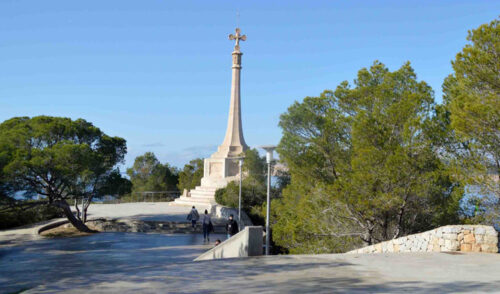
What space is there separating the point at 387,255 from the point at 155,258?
23.2ft

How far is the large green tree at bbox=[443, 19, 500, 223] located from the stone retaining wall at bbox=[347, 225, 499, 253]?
183cm

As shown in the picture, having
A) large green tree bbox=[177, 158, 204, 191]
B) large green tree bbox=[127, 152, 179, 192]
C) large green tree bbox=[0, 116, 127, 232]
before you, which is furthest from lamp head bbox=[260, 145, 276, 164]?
large green tree bbox=[127, 152, 179, 192]

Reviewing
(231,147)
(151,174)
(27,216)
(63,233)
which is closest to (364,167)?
(63,233)

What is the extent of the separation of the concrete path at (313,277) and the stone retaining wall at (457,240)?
0.55m

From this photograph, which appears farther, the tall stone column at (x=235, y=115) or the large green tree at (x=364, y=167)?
the tall stone column at (x=235, y=115)

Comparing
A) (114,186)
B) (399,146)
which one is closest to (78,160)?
(114,186)

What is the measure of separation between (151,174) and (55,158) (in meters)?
31.3

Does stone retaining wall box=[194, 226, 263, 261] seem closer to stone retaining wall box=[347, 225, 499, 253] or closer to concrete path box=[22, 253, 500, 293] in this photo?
concrete path box=[22, 253, 500, 293]

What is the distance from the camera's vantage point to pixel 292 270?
23.2ft

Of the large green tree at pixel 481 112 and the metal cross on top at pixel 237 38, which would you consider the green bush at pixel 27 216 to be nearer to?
the metal cross on top at pixel 237 38

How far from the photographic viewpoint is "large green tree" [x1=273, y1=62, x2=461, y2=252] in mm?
11570

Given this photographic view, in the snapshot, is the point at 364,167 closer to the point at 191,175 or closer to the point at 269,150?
the point at 269,150

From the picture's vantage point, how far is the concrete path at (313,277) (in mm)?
5684

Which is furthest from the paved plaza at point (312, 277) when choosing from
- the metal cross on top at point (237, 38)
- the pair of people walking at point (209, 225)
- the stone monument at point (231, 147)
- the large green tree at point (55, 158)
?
the metal cross on top at point (237, 38)
